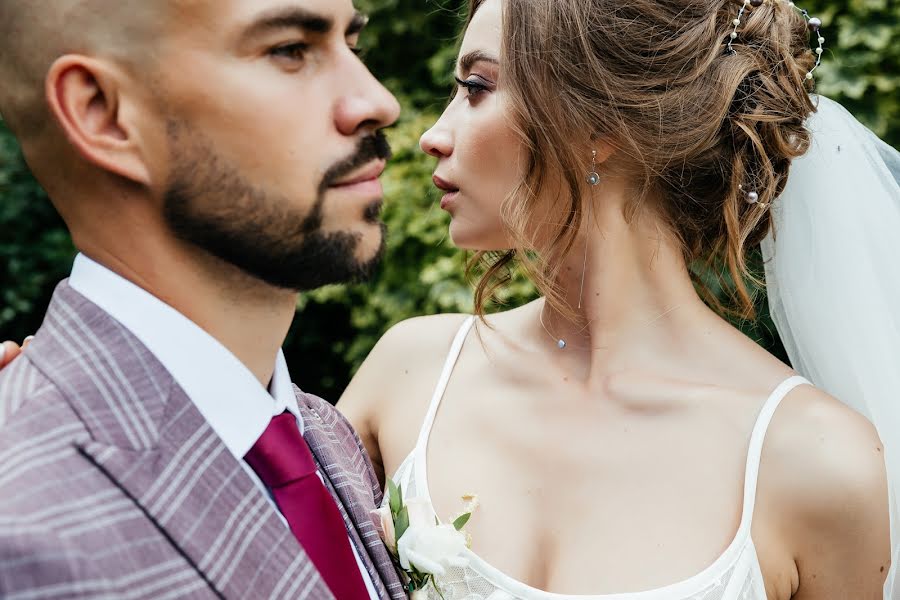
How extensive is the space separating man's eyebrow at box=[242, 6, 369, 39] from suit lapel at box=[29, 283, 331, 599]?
558 mm

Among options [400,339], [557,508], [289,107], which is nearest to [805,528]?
[557,508]

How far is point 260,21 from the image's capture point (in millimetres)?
1530

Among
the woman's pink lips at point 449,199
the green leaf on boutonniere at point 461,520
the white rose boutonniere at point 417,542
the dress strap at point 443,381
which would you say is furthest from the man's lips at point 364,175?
the dress strap at point 443,381

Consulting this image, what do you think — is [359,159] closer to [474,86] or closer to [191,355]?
[191,355]

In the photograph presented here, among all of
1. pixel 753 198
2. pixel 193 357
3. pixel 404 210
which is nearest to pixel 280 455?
pixel 193 357

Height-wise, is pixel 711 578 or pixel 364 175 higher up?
pixel 364 175

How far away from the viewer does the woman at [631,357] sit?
2.31 m

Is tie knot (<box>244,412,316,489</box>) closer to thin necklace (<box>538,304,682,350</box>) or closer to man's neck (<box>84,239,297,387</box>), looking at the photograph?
man's neck (<box>84,239,297,387</box>)

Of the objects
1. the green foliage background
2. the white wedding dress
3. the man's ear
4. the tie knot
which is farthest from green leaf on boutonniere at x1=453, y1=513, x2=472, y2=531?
the green foliage background

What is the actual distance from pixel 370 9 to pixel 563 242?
9.80 ft

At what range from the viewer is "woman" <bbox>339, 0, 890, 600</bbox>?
2.31 m

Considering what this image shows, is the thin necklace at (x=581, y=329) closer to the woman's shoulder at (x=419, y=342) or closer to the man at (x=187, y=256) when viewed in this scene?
the woman's shoulder at (x=419, y=342)

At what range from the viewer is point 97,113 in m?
1.50

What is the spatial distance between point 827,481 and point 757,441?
195 millimetres
